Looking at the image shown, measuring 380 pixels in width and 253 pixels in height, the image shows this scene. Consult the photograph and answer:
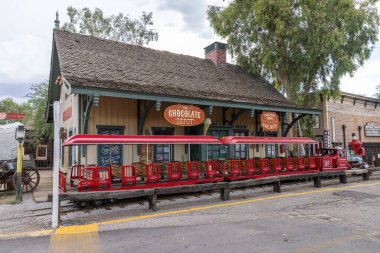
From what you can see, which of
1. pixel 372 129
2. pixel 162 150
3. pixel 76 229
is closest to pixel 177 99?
pixel 162 150

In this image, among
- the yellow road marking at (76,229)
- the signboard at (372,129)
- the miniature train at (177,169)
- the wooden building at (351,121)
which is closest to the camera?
the yellow road marking at (76,229)

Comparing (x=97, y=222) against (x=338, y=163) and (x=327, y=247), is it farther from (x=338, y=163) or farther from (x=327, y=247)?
(x=338, y=163)

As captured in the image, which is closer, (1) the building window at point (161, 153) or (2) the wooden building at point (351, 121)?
(1) the building window at point (161, 153)

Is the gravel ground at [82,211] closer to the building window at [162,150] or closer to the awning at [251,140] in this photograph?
the awning at [251,140]

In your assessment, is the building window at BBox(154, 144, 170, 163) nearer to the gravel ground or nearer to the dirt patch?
the gravel ground

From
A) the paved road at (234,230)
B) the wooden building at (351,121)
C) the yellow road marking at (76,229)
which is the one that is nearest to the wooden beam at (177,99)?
the paved road at (234,230)

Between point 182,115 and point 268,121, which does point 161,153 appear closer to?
point 182,115

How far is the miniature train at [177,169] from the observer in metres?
8.27

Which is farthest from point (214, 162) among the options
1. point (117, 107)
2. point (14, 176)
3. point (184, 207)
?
point (14, 176)

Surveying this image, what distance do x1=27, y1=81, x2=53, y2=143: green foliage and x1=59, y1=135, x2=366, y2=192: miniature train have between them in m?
18.3

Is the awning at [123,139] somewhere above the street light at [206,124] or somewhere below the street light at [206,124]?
below

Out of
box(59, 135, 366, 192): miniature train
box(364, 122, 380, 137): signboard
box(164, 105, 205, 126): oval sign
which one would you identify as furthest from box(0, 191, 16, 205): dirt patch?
box(364, 122, 380, 137): signboard

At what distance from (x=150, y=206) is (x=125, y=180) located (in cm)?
119

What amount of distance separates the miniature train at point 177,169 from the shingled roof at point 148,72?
2.20 metres
